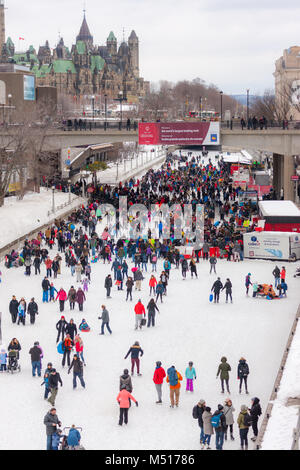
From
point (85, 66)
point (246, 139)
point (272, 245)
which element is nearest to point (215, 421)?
point (272, 245)

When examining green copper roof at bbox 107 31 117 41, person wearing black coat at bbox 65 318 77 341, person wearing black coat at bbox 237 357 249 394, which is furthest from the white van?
green copper roof at bbox 107 31 117 41

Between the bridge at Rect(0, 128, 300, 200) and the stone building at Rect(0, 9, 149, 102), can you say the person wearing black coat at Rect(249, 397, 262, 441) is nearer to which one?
the bridge at Rect(0, 128, 300, 200)

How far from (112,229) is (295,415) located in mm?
24636

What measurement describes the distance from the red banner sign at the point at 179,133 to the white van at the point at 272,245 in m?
13.7

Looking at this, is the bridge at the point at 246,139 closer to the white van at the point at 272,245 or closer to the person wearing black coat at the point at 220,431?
the white van at the point at 272,245

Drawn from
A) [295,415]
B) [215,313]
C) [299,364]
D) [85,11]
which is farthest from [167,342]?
[85,11]

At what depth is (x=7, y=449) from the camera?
13.4 metres

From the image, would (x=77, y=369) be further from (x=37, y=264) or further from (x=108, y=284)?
(x=37, y=264)

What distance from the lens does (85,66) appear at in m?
177

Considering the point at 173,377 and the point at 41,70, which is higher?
the point at 41,70

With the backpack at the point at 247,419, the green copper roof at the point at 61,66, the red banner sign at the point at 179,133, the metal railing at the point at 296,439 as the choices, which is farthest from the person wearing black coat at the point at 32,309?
the green copper roof at the point at 61,66

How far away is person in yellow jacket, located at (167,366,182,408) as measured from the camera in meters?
15.0

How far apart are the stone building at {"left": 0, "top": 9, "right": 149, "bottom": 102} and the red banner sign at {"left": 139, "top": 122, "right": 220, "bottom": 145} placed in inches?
4762

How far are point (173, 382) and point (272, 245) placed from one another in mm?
16668
